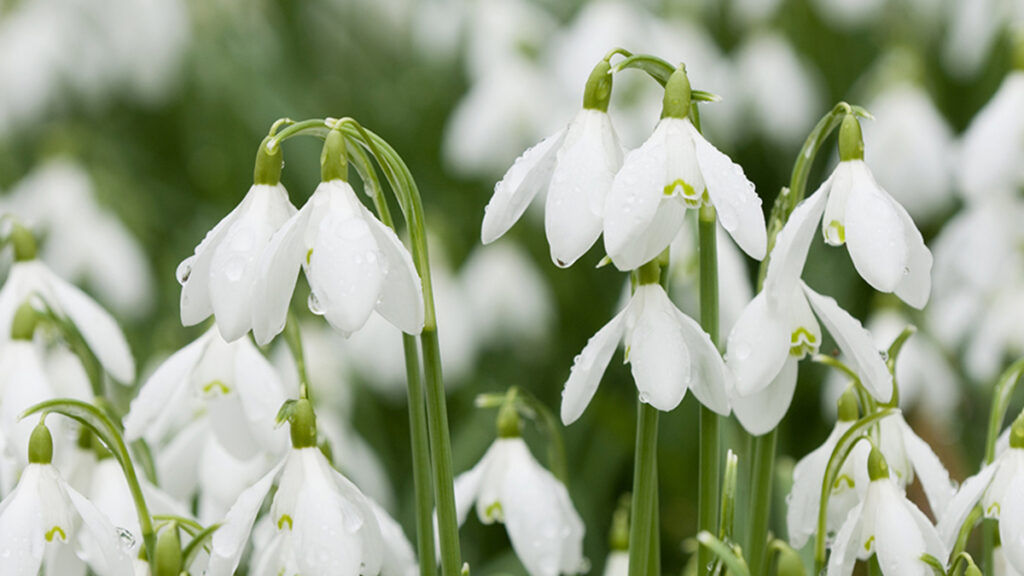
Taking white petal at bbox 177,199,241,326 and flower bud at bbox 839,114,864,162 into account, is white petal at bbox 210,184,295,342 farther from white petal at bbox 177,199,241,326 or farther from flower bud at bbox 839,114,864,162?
flower bud at bbox 839,114,864,162

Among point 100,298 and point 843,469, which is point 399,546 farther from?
point 100,298

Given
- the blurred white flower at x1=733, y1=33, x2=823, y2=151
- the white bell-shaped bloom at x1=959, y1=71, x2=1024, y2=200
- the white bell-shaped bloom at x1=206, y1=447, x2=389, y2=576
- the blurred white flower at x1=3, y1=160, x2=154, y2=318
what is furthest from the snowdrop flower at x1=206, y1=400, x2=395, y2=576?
the blurred white flower at x1=733, y1=33, x2=823, y2=151

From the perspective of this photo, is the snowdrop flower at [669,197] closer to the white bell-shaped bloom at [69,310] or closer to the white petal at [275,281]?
the white petal at [275,281]

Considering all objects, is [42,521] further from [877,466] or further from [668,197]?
[877,466]

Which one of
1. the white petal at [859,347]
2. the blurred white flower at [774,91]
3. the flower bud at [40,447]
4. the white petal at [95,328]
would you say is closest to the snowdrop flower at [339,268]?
the flower bud at [40,447]

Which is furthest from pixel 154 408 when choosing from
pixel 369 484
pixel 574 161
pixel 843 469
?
pixel 369 484

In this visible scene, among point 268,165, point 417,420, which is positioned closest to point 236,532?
point 417,420
